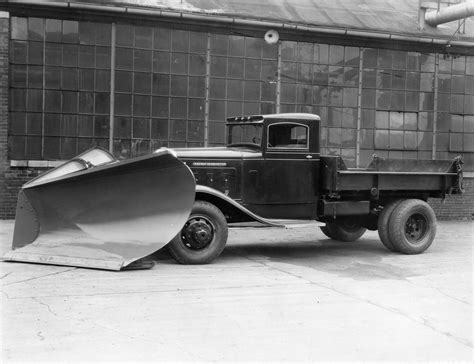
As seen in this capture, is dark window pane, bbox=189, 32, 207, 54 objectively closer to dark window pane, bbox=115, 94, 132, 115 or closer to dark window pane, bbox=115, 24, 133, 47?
dark window pane, bbox=115, 24, 133, 47

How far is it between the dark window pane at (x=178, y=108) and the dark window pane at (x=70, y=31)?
7.71 ft

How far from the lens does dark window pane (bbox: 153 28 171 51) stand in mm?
12156

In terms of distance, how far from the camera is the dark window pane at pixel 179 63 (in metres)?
12.3

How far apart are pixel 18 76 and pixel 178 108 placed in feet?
10.8

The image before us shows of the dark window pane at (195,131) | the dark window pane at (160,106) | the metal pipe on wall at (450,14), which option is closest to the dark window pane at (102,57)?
the dark window pane at (160,106)

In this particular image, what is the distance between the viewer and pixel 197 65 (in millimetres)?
12484

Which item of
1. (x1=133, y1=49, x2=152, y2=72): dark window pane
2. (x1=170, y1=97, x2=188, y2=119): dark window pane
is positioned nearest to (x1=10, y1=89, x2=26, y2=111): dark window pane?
(x1=133, y1=49, x2=152, y2=72): dark window pane

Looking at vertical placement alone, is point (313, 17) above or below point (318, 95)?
above

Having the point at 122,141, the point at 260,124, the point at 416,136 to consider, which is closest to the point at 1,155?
the point at 122,141

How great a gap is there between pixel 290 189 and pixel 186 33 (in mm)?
5534

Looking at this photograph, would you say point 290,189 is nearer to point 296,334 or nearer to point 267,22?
point 296,334

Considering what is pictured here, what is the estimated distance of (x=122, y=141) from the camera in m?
12.0

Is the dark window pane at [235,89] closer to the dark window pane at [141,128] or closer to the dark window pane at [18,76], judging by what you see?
the dark window pane at [141,128]

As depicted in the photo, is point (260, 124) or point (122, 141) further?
A: point (122, 141)
